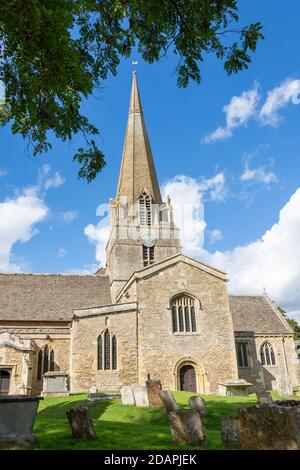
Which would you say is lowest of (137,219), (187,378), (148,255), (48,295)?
(187,378)

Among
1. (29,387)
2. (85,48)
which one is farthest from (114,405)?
(85,48)

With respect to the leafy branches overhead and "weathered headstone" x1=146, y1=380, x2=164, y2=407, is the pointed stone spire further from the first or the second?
the leafy branches overhead

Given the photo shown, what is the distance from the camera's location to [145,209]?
113 ft

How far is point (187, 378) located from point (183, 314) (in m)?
3.93

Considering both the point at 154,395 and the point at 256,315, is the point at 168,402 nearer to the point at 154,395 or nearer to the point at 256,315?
the point at 154,395

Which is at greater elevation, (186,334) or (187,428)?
(186,334)

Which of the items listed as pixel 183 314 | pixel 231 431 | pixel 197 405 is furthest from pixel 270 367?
pixel 231 431

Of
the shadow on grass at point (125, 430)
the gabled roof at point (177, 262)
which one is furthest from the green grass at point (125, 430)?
the gabled roof at point (177, 262)

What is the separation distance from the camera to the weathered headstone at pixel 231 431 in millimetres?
7258

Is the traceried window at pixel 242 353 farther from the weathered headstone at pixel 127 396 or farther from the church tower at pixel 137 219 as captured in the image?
the weathered headstone at pixel 127 396

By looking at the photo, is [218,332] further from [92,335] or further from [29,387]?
[29,387]

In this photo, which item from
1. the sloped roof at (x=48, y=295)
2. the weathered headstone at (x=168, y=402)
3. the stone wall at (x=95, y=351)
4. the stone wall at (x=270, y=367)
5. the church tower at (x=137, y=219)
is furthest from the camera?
the church tower at (x=137, y=219)

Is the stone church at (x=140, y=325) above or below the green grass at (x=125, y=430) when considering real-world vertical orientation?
above

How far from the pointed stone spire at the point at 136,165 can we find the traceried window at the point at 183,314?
12879mm
